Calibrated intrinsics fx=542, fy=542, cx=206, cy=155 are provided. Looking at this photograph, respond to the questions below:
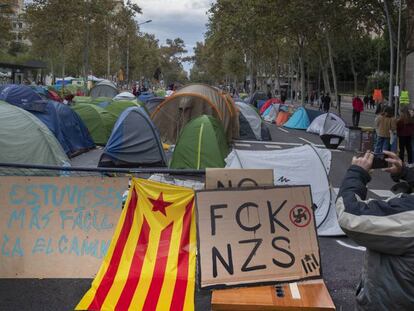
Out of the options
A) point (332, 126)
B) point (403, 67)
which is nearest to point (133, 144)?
point (332, 126)

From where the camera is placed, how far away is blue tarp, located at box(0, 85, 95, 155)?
15148 mm

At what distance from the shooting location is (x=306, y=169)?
8.18 meters

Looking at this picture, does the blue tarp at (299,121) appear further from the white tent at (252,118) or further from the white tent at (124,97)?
the white tent at (124,97)

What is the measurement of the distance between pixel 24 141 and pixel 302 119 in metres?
19.7

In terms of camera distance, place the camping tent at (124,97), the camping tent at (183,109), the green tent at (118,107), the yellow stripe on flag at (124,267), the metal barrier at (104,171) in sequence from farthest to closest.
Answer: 1. the camping tent at (124,97)
2. the green tent at (118,107)
3. the camping tent at (183,109)
4. the metal barrier at (104,171)
5. the yellow stripe on flag at (124,267)

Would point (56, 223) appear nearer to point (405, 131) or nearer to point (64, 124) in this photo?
point (64, 124)

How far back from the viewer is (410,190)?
3021 millimetres

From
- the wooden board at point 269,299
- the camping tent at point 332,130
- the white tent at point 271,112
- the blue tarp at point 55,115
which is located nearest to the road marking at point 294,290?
the wooden board at point 269,299

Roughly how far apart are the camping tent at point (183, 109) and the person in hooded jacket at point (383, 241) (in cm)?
1642

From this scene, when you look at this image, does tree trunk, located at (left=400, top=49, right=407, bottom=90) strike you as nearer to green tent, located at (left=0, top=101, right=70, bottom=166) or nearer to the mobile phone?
green tent, located at (left=0, top=101, right=70, bottom=166)

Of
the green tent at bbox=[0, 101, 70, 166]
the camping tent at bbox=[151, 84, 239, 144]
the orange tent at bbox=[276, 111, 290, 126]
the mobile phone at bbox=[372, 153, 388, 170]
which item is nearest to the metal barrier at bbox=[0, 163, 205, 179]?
the mobile phone at bbox=[372, 153, 388, 170]

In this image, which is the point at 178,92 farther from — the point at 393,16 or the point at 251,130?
the point at 393,16

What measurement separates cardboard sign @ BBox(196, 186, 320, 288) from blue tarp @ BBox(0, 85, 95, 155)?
1144 cm

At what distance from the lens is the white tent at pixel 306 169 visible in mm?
8008
